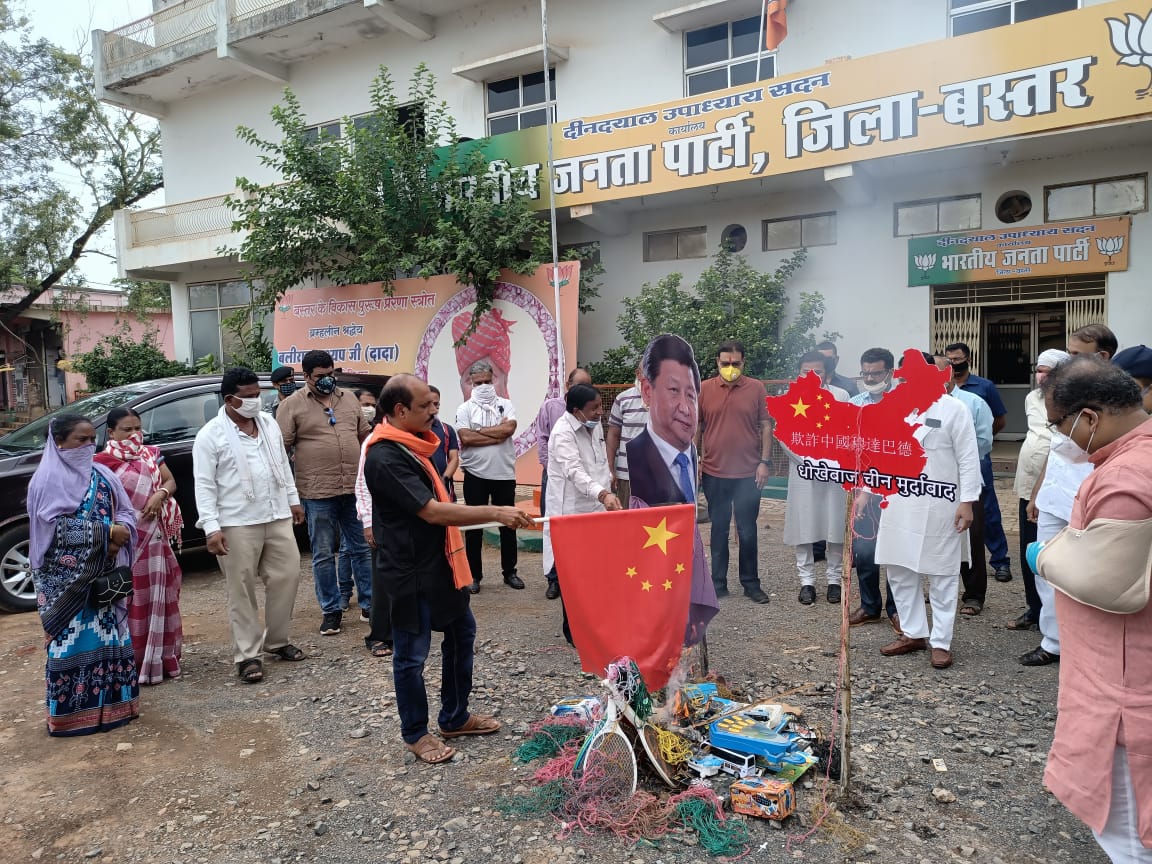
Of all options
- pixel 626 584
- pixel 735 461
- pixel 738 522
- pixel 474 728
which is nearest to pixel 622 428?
pixel 735 461

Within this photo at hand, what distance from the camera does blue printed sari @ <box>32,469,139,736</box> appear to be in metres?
3.88

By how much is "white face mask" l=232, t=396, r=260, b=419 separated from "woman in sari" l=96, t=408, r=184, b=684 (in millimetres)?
714

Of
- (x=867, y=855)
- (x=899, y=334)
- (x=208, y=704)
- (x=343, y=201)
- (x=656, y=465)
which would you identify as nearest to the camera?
(x=867, y=855)

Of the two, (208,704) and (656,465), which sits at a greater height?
(656,465)

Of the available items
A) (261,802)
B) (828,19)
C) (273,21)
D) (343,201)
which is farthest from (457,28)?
(261,802)

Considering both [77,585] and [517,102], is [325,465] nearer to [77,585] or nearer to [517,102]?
[77,585]

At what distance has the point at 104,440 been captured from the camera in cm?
614

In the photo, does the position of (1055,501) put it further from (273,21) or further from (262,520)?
(273,21)

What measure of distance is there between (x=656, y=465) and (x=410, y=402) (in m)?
1.24

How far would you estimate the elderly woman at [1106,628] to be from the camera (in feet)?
6.46

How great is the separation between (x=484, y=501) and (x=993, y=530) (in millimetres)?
3924

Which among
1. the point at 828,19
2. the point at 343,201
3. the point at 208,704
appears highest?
the point at 828,19

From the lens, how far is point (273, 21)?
14.2m

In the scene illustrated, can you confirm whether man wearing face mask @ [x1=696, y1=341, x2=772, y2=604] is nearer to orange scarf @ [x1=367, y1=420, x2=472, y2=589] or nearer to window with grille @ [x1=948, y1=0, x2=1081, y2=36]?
orange scarf @ [x1=367, y1=420, x2=472, y2=589]
